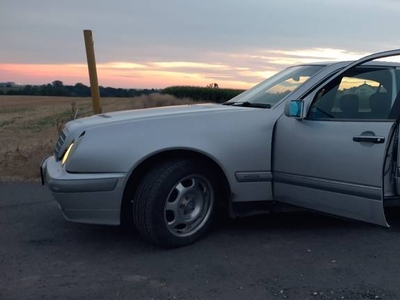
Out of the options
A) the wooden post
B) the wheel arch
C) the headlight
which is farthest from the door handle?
the wooden post

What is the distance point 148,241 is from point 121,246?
1.00 ft

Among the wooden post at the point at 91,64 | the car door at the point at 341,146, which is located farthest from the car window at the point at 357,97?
the wooden post at the point at 91,64

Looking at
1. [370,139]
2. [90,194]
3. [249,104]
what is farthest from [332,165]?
[90,194]

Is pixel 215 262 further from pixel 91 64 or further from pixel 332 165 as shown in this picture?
pixel 91 64

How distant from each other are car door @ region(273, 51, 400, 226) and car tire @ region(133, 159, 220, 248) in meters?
0.65

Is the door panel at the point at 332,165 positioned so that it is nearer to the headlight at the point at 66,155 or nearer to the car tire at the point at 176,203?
the car tire at the point at 176,203

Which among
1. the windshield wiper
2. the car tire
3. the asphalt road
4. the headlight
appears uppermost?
the windshield wiper

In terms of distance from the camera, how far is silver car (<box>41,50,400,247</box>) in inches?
161

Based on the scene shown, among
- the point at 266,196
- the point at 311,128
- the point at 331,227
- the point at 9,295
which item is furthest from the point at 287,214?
the point at 9,295

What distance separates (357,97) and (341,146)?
1.98 feet

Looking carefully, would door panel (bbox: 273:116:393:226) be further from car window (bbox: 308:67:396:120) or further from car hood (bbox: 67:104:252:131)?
car hood (bbox: 67:104:252:131)

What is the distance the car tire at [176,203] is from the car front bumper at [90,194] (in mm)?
200

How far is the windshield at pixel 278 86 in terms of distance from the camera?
189 inches

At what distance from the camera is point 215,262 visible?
4051 millimetres
